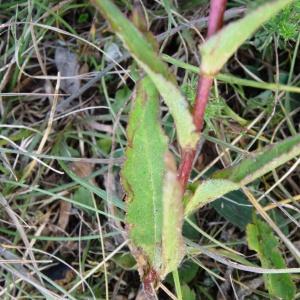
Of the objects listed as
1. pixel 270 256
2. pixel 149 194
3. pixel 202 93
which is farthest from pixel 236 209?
pixel 202 93

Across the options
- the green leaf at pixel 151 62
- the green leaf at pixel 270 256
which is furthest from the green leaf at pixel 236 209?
the green leaf at pixel 151 62

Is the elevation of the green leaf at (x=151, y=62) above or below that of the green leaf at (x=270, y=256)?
above

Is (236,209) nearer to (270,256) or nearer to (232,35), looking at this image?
(270,256)

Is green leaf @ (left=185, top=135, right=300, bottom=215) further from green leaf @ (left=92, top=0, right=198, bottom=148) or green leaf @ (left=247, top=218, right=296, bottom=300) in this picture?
green leaf @ (left=247, top=218, right=296, bottom=300)

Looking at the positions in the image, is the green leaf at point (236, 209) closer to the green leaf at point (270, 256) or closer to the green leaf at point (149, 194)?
the green leaf at point (270, 256)

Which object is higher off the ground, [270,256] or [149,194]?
[149,194]

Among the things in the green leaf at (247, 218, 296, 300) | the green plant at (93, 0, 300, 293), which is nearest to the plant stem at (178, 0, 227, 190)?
the green plant at (93, 0, 300, 293)
